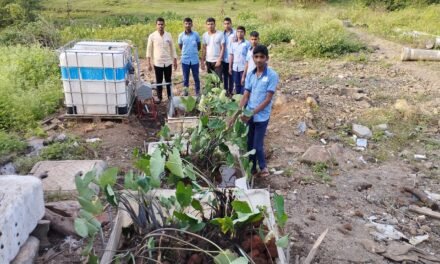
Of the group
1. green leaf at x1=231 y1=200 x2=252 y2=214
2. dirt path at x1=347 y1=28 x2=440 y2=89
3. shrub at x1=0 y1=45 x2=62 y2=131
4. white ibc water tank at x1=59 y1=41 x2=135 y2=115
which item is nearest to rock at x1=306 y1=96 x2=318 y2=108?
white ibc water tank at x1=59 y1=41 x2=135 y2=115

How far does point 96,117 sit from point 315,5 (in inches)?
772

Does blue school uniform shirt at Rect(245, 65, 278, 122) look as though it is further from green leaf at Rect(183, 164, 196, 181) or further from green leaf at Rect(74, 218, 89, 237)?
green leaf at Rect(74, 218, 89, 237)

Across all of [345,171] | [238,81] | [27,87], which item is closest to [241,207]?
[345,171]

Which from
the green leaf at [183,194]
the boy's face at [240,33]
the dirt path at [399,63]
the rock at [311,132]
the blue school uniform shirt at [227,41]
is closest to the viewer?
the green leaf at [183,194]

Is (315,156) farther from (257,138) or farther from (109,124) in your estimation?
(109,124)

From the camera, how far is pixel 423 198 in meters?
4.77

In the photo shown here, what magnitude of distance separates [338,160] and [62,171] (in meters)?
3.52

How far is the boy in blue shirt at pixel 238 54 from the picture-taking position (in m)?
7.13

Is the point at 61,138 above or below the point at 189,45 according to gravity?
below

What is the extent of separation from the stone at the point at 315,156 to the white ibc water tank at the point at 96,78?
9.48ft

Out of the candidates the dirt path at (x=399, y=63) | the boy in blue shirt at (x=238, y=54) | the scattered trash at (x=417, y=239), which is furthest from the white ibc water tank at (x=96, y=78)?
the dirt path at (x=399, y=63)

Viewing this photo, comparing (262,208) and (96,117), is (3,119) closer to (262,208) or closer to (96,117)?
(96,117)

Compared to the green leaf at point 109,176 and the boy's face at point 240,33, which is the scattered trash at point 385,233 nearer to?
the green leaf at point 109,176

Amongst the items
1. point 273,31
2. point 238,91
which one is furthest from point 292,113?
point 273,31
